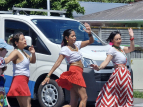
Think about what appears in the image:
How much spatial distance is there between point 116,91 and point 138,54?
19.6 feet

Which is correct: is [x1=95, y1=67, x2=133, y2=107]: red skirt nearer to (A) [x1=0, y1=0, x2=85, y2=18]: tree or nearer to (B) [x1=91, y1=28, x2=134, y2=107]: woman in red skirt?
(B) [x1=91, y1=28, x2=134, y2=107]: woman in red skirt

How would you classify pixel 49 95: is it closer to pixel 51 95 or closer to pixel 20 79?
pixel 51 95

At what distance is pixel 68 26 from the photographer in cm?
920

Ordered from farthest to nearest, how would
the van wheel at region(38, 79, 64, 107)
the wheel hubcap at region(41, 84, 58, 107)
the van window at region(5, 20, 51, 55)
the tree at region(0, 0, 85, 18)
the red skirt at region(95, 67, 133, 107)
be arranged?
the tree at region(0, 0, 85, 18) < the van window at region(5, 20, 51, 55) < the wheel hubcap at region(41, 84, 58, 107) < the van wheel at region(38, 79, 64, 107) < the red skirt at region(95, 67, 133, 107)

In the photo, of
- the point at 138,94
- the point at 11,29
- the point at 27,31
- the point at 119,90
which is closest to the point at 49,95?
the point at 27,31

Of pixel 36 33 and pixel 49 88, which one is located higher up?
pixel 36 33

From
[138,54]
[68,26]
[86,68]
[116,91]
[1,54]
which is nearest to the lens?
[1,54]

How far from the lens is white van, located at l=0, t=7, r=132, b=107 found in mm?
7992

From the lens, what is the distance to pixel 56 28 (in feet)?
29.3

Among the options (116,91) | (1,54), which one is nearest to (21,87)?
(1,54)

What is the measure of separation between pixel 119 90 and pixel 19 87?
1815 millimetres

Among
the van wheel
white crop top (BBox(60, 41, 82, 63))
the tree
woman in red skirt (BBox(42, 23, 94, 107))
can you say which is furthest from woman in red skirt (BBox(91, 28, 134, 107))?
the tree

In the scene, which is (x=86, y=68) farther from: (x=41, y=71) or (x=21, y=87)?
(x=21, y=87)

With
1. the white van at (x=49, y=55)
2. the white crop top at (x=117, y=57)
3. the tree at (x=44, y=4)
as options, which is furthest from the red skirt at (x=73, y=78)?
the tree at (x=44, y=4)
